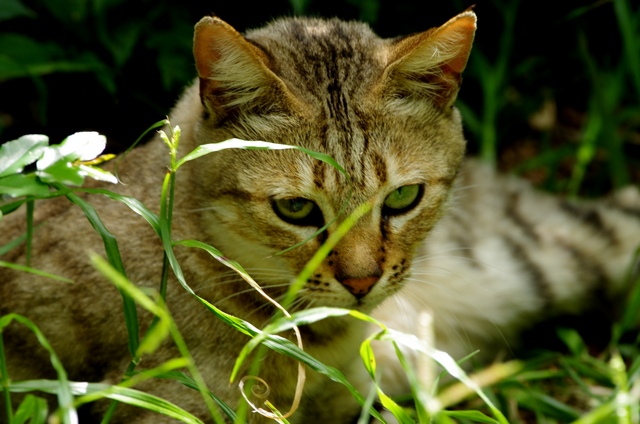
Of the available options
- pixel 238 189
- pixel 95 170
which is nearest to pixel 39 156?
pixel 95 170

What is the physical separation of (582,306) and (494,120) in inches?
54.2

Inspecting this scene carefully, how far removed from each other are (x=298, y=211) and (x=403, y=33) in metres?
2.12

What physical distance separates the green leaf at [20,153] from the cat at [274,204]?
52cm

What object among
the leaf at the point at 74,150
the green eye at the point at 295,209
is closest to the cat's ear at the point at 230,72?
the green eye at the point at 295,209

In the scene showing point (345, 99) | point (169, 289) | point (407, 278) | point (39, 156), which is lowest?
point (169, 289)

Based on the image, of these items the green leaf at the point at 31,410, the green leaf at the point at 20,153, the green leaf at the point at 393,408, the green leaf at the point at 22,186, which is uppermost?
the green leaf at the point at 20,153

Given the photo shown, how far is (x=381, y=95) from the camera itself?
2.17m

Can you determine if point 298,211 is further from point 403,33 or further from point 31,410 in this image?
point 403,33

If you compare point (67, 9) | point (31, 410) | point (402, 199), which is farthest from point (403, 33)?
point (31, 410)

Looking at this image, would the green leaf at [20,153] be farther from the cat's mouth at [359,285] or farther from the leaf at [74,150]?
the cat's mouth at [359,285]

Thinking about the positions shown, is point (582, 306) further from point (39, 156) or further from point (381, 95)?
point (39, 156)

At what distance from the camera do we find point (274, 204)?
2.08m

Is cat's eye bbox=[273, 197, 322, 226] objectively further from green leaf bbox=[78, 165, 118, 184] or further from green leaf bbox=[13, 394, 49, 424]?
green leaf bbox=[13, 394, 49, 424]

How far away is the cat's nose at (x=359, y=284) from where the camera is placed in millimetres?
2012
